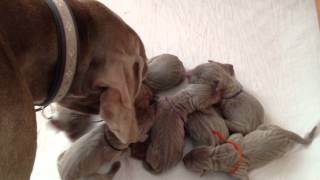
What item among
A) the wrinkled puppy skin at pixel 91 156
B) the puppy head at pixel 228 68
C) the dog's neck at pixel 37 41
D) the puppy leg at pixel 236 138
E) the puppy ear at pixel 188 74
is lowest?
the wrinkled puppy skin at pixel 91 156

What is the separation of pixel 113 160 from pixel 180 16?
35.5 inches

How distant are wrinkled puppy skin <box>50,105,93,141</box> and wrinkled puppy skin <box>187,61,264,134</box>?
474 mm

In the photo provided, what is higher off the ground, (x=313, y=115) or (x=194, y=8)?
(x=194, y=8)

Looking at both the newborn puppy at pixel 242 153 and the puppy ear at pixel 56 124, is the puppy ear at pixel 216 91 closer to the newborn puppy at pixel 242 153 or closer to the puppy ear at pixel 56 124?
the newborn puppy at pixel 242 153

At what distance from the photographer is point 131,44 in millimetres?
1528

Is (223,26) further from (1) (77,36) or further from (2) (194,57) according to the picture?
(1) (77,36)

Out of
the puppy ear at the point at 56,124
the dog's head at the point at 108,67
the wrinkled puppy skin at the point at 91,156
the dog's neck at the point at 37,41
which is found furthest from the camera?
the puppy ear at the point at 56,124

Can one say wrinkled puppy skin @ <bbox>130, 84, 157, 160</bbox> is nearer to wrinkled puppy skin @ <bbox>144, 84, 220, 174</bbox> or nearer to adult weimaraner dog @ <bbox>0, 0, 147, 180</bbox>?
wrinkled puppy skin @ <bbox>144, 84, 220, 174</bbox>

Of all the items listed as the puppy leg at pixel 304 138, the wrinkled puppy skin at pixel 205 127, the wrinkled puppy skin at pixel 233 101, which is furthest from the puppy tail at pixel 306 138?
the wrinkled puppy skin at pixel 205 127

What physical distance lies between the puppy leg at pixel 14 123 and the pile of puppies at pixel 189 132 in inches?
19.9

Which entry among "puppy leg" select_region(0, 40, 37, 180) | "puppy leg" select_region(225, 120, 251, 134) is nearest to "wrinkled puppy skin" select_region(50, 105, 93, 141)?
"puppy leg" select_region(225, 120, 251, 134)

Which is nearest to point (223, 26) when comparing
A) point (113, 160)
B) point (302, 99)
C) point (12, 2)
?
point (302, 99)

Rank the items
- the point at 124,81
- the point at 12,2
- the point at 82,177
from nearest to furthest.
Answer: the point at 12,2 < the point at 124,81 < the point at 82,177

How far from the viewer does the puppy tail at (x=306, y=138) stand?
177 cm
